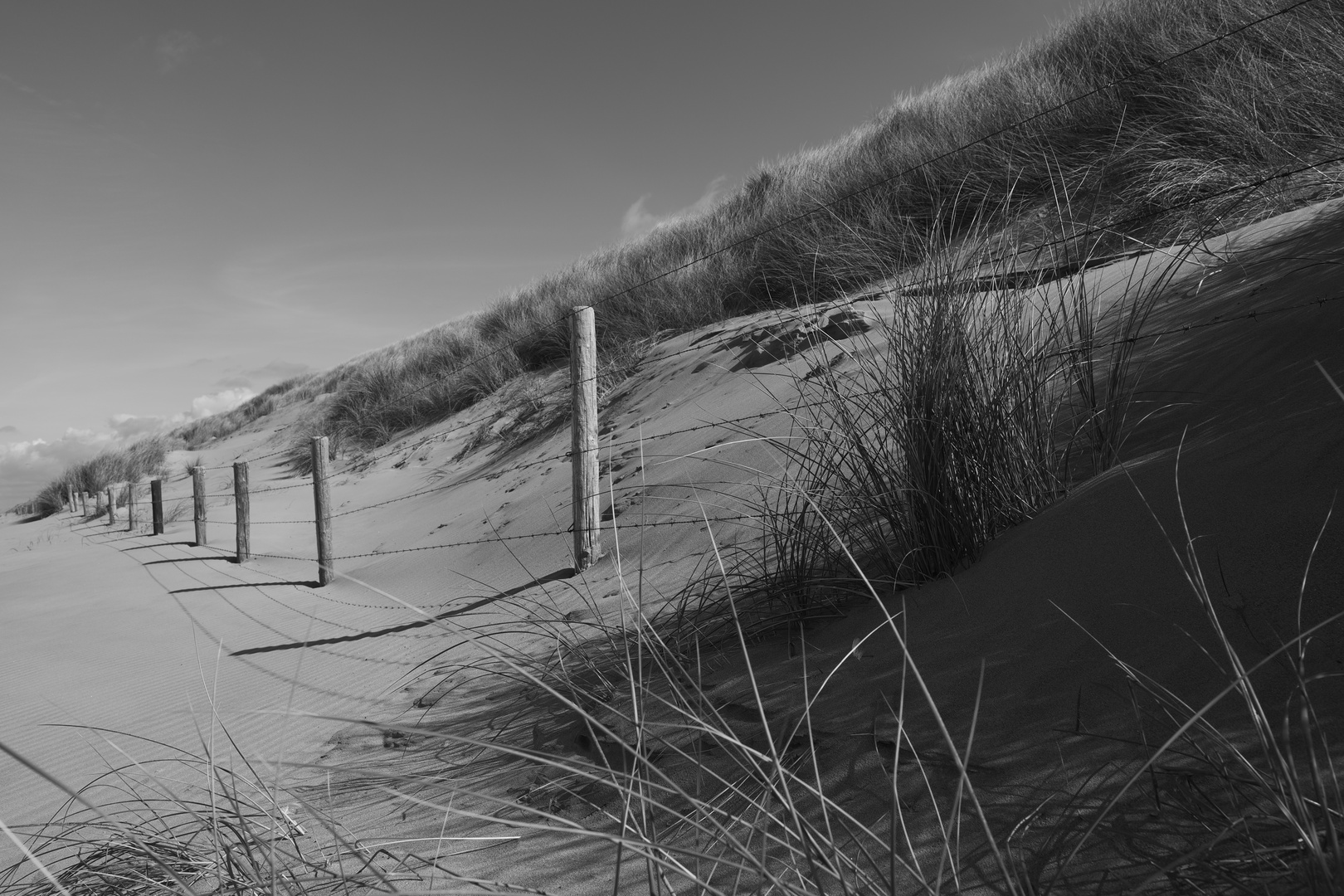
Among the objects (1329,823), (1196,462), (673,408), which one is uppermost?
(673,408)

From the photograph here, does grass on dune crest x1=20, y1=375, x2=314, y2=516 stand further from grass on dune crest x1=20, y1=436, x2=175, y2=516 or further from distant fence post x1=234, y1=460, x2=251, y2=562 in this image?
distant fence post x1=234, y1=460, x2=251, y2=562

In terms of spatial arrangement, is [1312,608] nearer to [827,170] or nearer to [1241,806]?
[1241,806]

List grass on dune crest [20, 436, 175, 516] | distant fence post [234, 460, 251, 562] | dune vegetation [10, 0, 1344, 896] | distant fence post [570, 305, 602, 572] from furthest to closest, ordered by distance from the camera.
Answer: grass on dune crest [20, 436, 175, 516] → distant fence post [234, 460, 251, 562] → distant fence post [570, 305, 602, 572] → dune vegetation [10, 0, 1344, 896]

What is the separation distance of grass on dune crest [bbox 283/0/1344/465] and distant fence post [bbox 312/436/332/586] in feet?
10.6

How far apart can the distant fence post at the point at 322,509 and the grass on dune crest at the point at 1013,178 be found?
10.6 ft

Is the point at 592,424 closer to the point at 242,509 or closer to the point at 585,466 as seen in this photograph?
the point at 585,466

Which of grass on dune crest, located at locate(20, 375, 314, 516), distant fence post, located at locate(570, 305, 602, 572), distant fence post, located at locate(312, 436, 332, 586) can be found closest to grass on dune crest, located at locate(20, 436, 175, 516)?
grass on dune crest, located at locate(20, 375, 314, 516)

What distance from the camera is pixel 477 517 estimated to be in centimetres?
727

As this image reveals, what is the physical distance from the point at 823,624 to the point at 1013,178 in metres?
6.36

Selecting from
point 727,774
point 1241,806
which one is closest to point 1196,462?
point 1241,806

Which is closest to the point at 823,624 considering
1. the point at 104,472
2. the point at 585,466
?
the point at 585,466

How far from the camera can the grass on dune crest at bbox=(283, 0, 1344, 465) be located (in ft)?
18.1

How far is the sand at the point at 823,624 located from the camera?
1.60 m

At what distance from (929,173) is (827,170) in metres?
3.39
